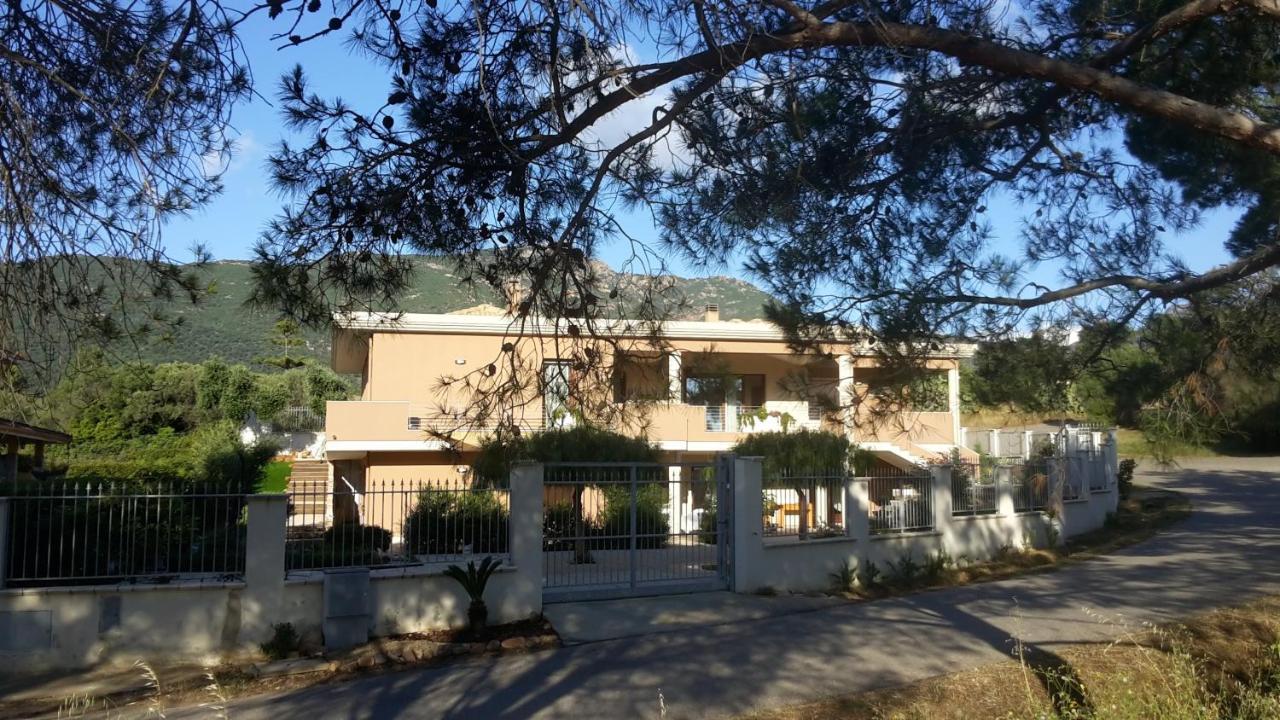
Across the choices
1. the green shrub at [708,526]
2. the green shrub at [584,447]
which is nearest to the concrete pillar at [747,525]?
the green shrub at [708,526]

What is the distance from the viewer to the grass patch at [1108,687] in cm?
648

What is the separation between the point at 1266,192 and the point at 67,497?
1238 centimetres

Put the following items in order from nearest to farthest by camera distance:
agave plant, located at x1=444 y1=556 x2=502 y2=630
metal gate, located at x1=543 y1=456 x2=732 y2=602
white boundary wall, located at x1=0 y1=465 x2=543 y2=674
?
1. white boundary wall, located at x1=0 y1=465 x2=543 y2=674
2. agave plant, located at x1=444 y1=556 x2=502 y2=630
3. metal gate, located at x1=543 y1=456 x2=732 y2=602

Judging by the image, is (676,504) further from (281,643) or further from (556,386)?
(556,386)

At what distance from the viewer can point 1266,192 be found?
31.4ft

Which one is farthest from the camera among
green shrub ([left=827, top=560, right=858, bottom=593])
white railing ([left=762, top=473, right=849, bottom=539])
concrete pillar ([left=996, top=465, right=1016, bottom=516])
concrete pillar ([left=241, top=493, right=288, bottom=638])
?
concrete pillar ([left=996, top=465, right=1016, bottom=516])

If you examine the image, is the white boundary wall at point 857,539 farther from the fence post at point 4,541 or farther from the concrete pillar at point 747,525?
the fence post at point 4,541

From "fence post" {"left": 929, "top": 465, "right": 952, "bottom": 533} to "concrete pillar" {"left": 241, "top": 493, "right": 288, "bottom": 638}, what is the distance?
A: 34.0ft

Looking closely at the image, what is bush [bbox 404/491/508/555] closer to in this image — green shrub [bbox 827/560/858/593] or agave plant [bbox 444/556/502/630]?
agave plant [bbox 444/556/502/630]

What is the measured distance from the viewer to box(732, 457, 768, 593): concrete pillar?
1335cm

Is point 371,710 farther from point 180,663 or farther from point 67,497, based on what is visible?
point 67,497

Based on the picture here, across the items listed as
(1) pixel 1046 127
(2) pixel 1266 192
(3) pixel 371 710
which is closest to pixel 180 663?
(3) pixel 371 710

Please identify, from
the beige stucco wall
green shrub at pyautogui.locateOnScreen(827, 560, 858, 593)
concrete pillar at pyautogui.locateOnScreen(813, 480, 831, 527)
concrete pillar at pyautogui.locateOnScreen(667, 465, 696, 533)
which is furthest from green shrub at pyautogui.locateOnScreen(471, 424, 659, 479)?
green shrub at pyautogui.locateOnScreen(827, 560, 858, 593)

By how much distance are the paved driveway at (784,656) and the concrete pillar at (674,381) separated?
8.10 ft
